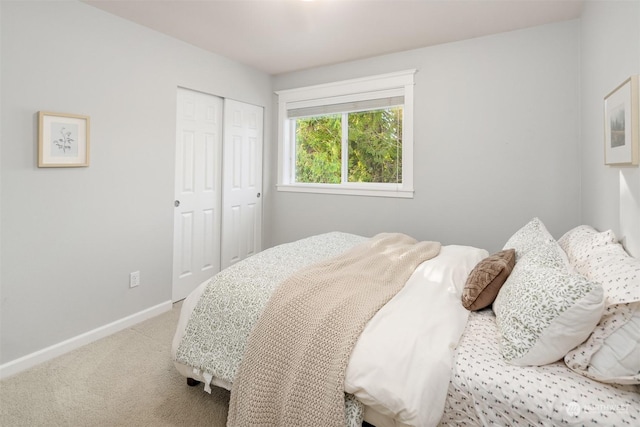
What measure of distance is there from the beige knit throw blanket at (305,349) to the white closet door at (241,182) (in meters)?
2.14

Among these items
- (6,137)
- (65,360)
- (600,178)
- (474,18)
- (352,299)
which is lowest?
(65,360)

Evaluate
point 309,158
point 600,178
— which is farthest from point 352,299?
point 309,158

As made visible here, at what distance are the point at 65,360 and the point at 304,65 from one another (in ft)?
10.9

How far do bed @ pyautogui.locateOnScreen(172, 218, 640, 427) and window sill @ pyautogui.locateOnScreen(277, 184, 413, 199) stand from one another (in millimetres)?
1657

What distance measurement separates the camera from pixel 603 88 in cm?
203

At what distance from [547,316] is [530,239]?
2.86ft

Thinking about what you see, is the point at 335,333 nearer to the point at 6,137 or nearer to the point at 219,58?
the point at 6,137

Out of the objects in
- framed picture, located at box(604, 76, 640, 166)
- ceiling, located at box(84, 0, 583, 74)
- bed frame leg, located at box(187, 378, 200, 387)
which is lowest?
bed frame leg, located at box(187, 378, 200, 387)

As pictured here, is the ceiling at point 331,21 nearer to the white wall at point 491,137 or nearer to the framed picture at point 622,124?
the white wall at point 491,137

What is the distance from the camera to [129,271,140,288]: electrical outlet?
2.84 meters

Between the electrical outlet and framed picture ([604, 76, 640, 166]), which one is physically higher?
framed picture ([604, 76, 640, 166])

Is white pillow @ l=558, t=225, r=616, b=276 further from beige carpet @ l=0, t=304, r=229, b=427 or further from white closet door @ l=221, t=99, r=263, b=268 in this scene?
white closet door @ l=221, t=99, r=263, b=268

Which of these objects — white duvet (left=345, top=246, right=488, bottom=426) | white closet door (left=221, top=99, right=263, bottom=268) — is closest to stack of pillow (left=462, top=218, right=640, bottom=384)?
white duvet (left=345, top=246, right=488, bottom=426)

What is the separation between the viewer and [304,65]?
3.79 metres
